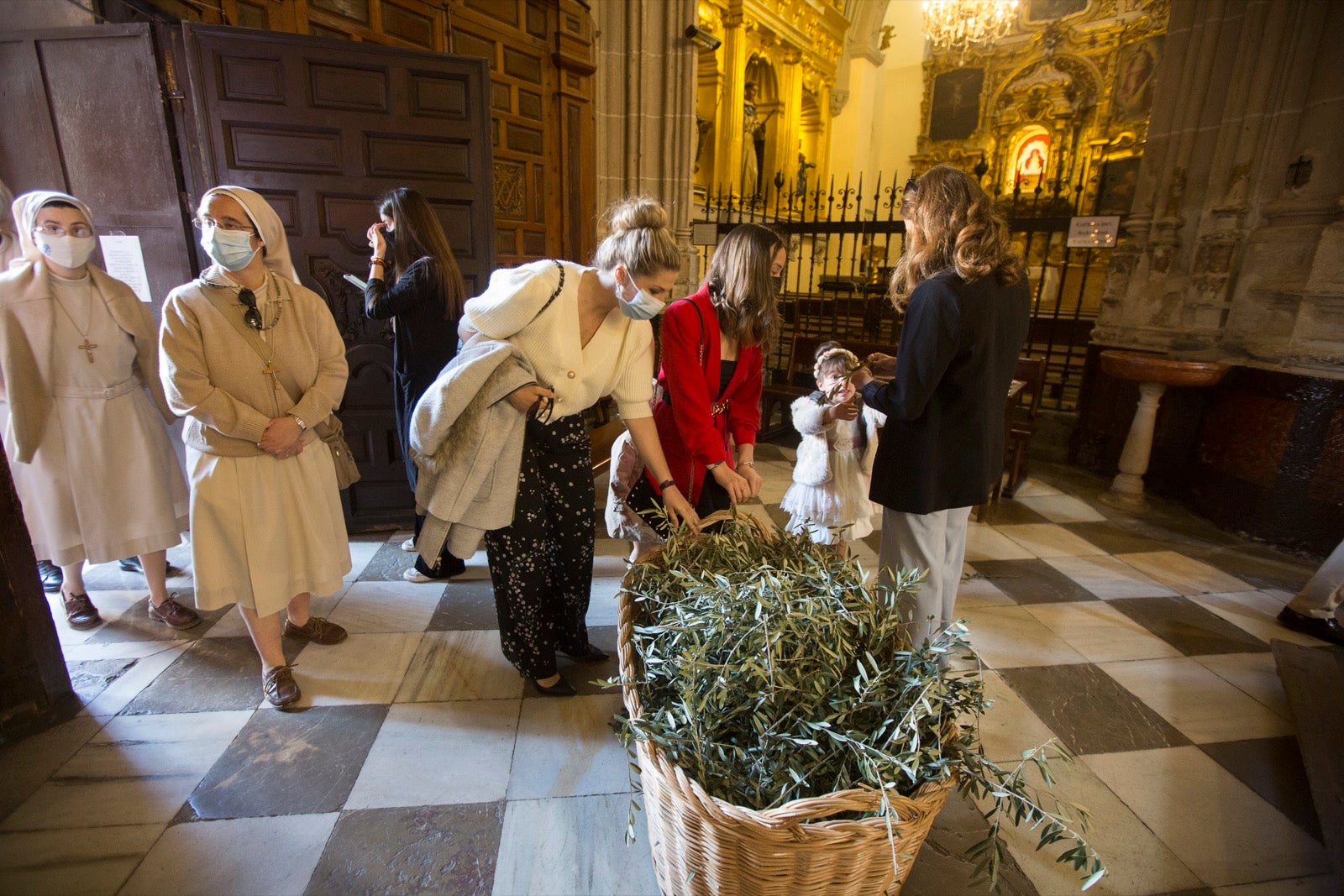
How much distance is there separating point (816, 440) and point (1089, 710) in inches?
56.1

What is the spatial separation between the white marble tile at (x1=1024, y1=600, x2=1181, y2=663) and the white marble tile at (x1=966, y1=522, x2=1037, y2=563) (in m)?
0.54

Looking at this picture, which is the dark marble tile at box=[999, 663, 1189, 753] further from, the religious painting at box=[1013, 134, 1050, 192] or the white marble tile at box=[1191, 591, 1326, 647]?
the religious painting at box=[1013, 134, 1050, 192]

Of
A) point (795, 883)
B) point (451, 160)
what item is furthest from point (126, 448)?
point (795, 883)

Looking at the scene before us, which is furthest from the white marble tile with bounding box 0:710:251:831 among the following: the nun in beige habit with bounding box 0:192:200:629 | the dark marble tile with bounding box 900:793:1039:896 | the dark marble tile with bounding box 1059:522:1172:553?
the dark marble tile with bounding box 1059:522:1172:553

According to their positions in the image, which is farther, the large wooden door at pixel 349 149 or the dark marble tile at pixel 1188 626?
the large wooden door at pixel 349 149

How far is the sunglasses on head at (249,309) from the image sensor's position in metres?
1.99

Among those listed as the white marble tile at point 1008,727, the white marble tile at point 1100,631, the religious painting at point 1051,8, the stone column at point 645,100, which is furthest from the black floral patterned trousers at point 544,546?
the religious painting at point 1051,8

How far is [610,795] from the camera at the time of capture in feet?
6.07

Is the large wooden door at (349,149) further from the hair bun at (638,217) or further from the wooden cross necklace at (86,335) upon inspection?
→ the hair bun at (638,217)

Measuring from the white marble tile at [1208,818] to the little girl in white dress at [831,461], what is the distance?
1195mm

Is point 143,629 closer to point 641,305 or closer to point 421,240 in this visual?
point 421,240

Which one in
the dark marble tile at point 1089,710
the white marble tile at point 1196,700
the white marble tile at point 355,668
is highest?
the white marble tile at point 355,668

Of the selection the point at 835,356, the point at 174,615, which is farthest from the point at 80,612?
the point at 835,356

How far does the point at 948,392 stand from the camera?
6.34 ft
